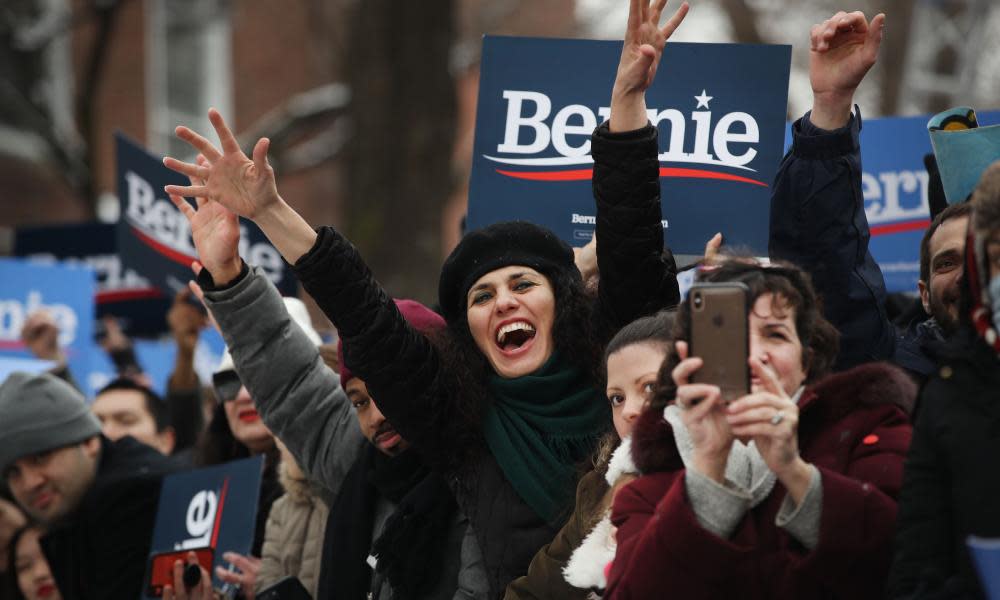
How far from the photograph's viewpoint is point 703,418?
10.2ft

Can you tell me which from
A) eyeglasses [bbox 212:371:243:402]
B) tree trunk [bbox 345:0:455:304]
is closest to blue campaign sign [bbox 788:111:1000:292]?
eyeglasses [bbox 212:371:243:402]

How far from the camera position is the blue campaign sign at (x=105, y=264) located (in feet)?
32.4

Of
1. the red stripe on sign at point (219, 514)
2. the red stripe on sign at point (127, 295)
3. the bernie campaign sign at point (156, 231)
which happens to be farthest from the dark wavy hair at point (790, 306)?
the red stripe on sign at point (127, 295)

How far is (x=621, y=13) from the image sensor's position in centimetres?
2514

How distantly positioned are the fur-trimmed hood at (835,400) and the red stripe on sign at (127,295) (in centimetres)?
678

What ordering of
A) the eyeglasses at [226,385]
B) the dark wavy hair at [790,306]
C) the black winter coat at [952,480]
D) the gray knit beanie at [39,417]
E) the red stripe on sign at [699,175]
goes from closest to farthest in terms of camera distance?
the black winter coat at [952,480] < the dark wavy hair at [790,306] < the red stripe on sign at [699,175] < the eyeglasses at [226,385] < the gray knit beanie at [39,417]

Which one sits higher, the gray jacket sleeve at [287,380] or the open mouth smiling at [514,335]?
the open mouth smiling at [514,335]

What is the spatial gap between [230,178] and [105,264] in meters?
5.56

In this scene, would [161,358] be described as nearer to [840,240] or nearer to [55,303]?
[55,303]

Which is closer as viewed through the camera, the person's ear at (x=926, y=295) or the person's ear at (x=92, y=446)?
the person's ear at (x=926, y=295)

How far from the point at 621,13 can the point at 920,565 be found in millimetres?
22671

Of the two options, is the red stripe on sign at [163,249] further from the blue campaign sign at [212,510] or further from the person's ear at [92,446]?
the blue campaign sign at [212,510]

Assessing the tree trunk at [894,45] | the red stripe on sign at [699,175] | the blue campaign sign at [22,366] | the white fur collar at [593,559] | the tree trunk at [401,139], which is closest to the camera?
the white fur collar at [593,559]

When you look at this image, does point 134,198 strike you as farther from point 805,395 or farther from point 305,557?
point 805,395
